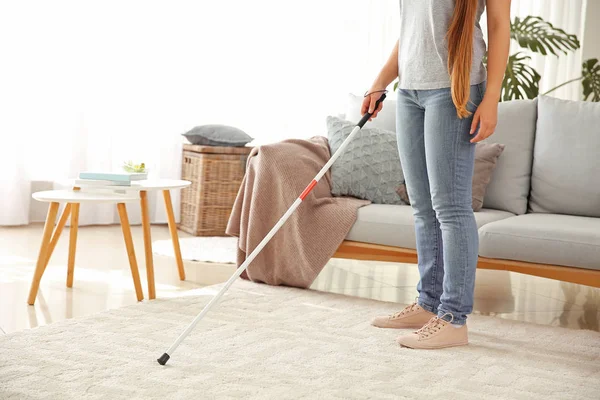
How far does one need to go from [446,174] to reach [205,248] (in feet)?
6.74

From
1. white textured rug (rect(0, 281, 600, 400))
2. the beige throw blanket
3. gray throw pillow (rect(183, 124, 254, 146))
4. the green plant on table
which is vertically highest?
gray throw pillow (rect(183, 124, 254, 146))

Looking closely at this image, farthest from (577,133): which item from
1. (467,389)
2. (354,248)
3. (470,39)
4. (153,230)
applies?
(153,230)

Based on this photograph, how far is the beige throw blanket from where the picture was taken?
9.97 feet

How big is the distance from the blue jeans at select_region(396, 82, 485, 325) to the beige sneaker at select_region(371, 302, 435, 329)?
11 cm

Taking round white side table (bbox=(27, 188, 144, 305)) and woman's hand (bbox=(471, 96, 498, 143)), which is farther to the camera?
round white side table (bbox=(27, 188, 144, 305))

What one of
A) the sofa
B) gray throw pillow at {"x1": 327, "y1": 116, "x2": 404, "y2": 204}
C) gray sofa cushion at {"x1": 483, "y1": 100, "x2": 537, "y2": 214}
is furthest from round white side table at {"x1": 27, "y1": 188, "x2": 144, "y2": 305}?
gray sofa cushion at {"x1": 483, "y1": 100, "x2": 537, "y2": 214}

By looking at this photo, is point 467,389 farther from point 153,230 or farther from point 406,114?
point 153,230

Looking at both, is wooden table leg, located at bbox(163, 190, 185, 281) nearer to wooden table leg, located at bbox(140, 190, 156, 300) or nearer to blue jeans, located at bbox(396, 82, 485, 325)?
wooden table leg, located at bbox(140, 190, 156, 300)

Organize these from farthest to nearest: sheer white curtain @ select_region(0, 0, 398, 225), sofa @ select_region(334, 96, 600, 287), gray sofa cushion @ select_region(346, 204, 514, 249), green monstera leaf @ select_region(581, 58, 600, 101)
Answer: green monstera leaf @ select_region(581, 58, 600, 101)
sheer white curtain @ select_region(0, 0, 398, 225)
gray sofa cushion @ select_region(346, 204, 514, 249)
sofa @ select_region(334, 96, 600, 287)

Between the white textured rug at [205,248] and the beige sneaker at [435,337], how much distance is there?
1.54 meters

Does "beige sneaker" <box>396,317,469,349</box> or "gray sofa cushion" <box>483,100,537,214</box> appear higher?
"gray sofa cushion" <box>483,100,537,214</box>

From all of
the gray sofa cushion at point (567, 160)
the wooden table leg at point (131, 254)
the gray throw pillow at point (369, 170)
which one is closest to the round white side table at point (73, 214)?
the wooden table leg at point (131, 254)

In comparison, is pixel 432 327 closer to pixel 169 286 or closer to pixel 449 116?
pixel 449 116

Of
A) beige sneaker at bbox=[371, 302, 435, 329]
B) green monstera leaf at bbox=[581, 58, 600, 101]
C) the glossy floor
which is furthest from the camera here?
green monstera leaf at bbox=[581, 58, 600, 101]
